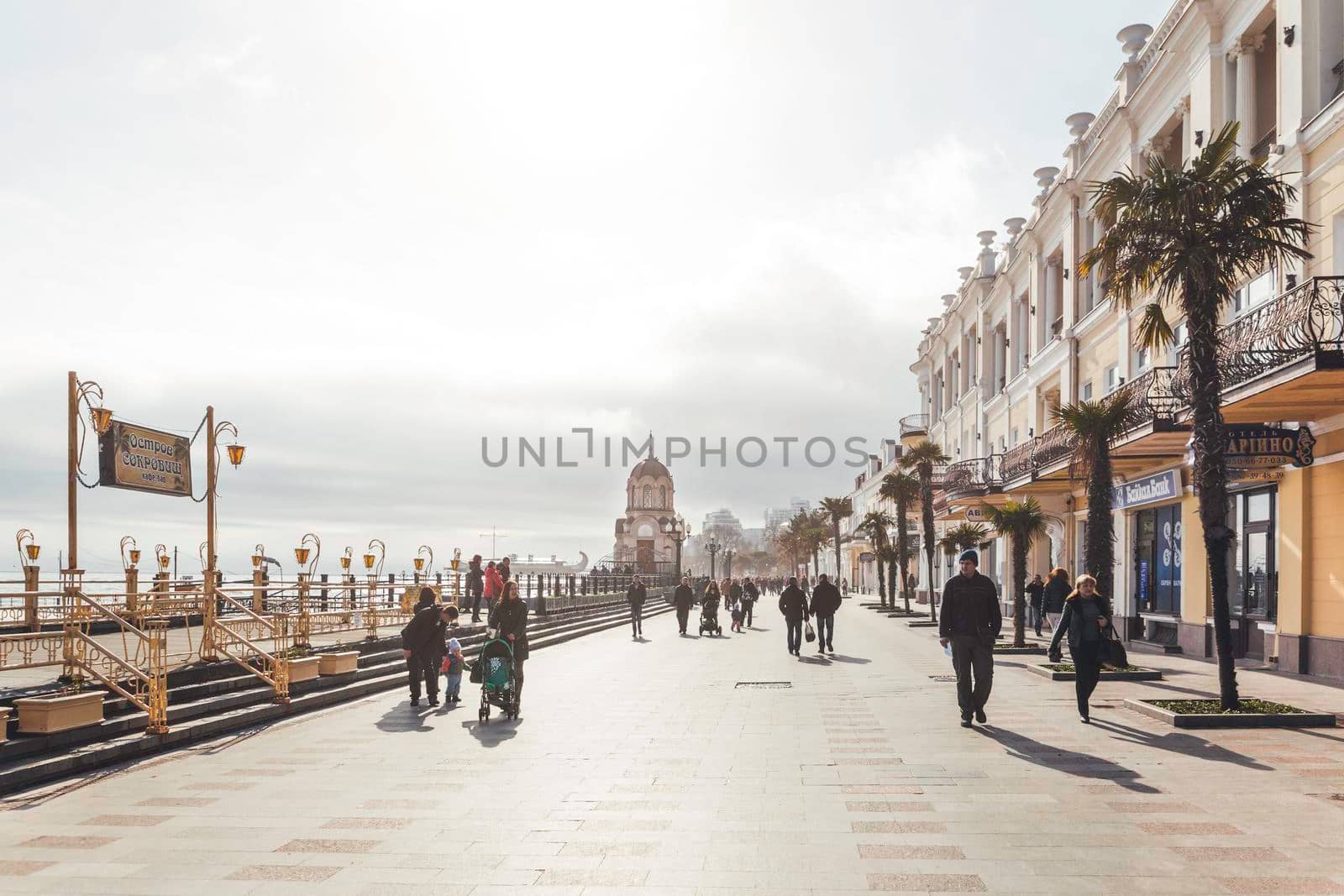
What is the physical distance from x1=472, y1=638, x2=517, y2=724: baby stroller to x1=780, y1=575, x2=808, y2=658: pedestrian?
8.98 m

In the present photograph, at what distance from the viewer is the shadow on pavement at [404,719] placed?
11239 mm

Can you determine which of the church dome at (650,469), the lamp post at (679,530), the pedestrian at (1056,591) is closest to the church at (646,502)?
the church dome at (650,469)

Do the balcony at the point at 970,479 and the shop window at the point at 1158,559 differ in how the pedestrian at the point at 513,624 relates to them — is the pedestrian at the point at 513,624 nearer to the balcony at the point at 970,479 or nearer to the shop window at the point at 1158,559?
the shop window at the point at 1158,559

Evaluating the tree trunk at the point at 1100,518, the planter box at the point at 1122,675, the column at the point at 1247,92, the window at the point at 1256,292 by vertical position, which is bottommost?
the planter box at the point at 1122,675

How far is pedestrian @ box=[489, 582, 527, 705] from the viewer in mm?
12078

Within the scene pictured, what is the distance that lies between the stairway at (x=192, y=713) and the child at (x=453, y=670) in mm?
1474

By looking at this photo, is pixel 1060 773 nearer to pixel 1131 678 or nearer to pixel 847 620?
pixel 1131 678

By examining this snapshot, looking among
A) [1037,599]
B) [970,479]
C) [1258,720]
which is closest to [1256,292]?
[1258,720]

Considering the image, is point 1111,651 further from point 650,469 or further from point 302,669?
point 650,469

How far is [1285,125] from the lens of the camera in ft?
54.1

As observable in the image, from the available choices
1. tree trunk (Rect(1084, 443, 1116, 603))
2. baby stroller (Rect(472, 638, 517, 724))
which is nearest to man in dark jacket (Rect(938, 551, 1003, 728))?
baby stroller (Rect(472, 638, 517, 724))

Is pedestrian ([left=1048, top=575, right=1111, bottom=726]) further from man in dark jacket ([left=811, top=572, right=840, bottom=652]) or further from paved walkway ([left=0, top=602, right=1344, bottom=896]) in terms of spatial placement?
man in dark jacket ([left=811, top=572, right=840, bottom=652])

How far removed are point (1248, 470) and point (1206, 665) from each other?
3.49m

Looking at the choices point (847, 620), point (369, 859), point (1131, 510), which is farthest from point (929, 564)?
point (369, 859)
